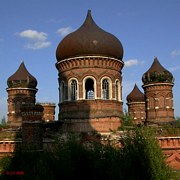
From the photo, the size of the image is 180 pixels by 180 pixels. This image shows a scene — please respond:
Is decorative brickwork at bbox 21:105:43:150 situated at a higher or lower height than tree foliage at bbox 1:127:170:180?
higher

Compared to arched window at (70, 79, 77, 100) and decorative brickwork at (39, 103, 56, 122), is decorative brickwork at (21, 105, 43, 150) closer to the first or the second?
arched window at (70, 79, 77, 100)

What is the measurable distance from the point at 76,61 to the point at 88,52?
1.16m

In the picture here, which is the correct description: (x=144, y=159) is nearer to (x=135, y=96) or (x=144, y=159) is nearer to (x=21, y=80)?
(x=21, y=80)

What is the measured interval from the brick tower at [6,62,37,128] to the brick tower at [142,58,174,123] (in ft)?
44.4

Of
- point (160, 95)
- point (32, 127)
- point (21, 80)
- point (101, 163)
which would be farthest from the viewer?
point (21, 80)

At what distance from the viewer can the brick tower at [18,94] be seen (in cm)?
3975

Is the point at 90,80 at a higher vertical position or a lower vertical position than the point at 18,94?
lower

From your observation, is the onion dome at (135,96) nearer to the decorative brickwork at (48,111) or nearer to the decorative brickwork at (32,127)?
the decorative brickwork at (48,111)

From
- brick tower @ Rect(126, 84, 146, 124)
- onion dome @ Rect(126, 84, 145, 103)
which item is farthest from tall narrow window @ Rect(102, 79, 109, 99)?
onion dome @ Rect(126, 84, 145, 103)

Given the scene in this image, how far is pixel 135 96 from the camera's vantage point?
48125 millimetres

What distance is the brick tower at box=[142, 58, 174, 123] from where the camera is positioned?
117ft

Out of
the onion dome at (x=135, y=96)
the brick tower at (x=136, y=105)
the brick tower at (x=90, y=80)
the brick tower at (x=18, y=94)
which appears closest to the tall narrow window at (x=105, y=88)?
the brick tower at (x=90, y=80)

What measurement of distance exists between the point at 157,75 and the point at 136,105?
1224cm

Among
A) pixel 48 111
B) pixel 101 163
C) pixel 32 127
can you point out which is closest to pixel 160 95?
pixel 48 111
